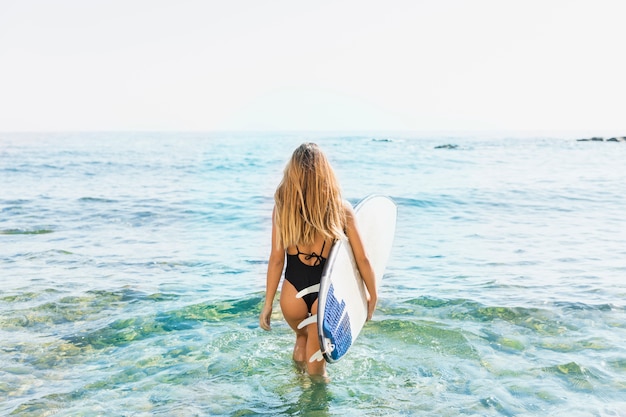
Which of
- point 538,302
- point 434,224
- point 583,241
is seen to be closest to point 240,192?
point 434,224

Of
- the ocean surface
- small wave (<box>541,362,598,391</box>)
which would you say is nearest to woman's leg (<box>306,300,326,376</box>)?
the ocean surface

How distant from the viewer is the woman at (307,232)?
422 centimetres

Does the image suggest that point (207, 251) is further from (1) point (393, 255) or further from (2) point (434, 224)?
(2) point (434, 224)

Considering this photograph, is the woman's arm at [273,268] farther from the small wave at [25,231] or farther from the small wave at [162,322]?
the small wave at [25,231]

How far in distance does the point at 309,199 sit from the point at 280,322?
9.00 feet

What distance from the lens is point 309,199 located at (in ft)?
13.9

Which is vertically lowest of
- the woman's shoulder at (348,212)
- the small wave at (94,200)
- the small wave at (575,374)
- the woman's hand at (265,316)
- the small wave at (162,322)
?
the small wave at (94,200)

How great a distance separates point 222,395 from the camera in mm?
4730

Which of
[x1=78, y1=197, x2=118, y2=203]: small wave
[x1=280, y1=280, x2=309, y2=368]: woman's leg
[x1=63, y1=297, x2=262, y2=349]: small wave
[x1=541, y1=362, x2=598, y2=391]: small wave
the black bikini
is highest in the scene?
the black bikini

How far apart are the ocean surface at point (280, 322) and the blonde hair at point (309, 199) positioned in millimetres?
1354

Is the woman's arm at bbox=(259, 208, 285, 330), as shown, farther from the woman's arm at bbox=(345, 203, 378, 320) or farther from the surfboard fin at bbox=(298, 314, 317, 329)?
the woman's arm at bbox=(345, 203, 378, 320)

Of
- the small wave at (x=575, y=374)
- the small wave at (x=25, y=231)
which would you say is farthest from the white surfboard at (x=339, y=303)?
the small wave at (x=25, y=231)

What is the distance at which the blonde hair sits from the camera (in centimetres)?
421

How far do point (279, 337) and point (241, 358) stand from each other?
626 millimetres
